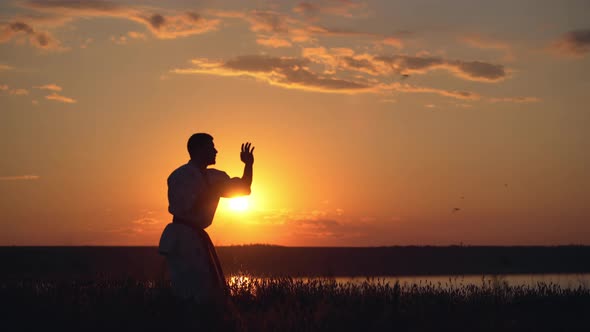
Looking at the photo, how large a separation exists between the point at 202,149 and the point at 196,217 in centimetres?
84

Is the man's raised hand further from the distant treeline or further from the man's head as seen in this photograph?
the distant treeline

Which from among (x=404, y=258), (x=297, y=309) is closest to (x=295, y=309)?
(x=297, y=309)

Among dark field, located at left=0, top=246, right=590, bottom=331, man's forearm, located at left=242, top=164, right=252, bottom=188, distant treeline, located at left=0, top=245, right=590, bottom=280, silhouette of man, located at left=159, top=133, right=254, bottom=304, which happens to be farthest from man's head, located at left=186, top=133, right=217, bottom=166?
distant treeline, located at left=0, top=245, right=590, bottom=280

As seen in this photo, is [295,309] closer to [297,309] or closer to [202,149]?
[297,309]

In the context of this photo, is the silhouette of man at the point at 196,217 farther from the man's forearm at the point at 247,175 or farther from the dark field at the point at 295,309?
the dark field at the point at 295,309

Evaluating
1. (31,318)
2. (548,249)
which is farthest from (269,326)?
(548,249)

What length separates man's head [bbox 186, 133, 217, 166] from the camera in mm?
10016

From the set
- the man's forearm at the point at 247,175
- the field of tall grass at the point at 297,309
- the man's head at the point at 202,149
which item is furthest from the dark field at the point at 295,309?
the man's head at the point at 202,149

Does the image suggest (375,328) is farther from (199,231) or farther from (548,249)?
(548,249)

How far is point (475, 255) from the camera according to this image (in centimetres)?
7550

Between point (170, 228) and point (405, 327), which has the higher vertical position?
point (170, 228)

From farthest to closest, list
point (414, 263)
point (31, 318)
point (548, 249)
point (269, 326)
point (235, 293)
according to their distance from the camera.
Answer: point (548, 249), point (414, 263), point (235, 293), point (31, 318), point (269, 326)

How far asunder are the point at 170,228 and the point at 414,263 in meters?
56.0

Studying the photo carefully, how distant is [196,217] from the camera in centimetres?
989
